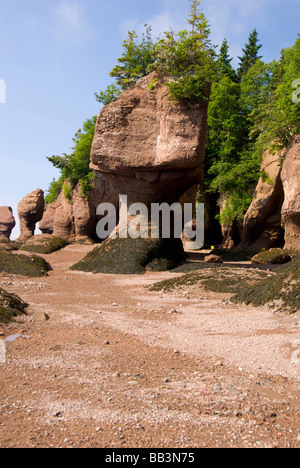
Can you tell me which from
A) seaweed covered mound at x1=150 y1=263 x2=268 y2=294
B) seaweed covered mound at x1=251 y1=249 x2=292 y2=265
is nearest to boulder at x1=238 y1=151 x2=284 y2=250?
seaweed covered mound at x1=251 y1=249 x2=292 y2=265

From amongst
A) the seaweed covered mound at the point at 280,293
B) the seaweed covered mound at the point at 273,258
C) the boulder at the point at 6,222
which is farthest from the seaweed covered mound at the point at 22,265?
the boulder at the point at 6,222

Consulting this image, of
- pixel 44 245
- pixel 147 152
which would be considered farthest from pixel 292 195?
pixel 44 245

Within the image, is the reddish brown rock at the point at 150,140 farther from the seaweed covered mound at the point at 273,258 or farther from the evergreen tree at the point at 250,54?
the evergreen tree at the point at 250,54

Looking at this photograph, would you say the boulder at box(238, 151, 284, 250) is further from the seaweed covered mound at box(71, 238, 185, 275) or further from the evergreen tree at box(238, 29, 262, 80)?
the evergreen tree at box(238, 29, 262, 80)

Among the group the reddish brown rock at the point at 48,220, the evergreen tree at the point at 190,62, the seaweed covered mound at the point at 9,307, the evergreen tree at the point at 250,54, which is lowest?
the seaweed covered mound at the point at 9,307

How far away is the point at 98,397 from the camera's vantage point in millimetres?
2514

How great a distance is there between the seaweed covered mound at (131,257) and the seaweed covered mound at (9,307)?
21.5 ft

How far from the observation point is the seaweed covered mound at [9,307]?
4.79 meters

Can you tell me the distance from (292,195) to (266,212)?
15.9 feet

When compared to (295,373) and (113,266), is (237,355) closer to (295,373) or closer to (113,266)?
(295,373)

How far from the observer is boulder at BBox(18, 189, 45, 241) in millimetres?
33469

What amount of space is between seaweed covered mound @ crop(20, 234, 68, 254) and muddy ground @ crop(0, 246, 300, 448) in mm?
15009

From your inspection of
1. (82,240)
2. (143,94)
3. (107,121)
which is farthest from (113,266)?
(82,240)

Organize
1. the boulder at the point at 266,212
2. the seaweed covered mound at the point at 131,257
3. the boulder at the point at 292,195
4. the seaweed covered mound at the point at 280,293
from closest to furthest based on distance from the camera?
1. the seaweed covered mound at the point at 280,293
2. the seaweed covered mound at the point at 131,257
3. the boulder at the point at 292,195
4. the boulder at the point at 266,212
